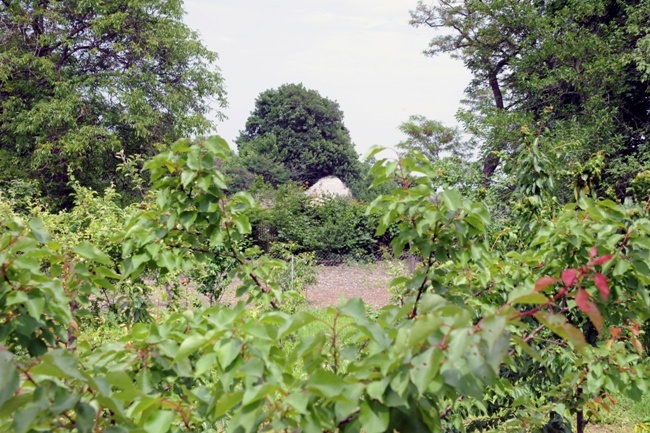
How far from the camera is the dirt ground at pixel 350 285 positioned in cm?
1071

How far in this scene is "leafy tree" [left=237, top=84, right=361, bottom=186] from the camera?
36.6 m

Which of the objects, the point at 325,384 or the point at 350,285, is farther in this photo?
the point at 350,285

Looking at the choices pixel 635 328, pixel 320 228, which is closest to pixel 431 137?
pixel 320 228

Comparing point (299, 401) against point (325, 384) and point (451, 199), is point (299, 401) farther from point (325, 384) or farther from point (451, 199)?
point (451, 199)

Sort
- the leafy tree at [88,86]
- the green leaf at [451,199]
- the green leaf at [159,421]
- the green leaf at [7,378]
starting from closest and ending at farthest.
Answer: the green leaf at [7,378] → the green leaf at [159,421] → the green leaf at [451,199] → the leafy tree at [88,86]

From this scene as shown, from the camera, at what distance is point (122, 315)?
4.02 meters

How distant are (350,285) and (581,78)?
7.09 metres

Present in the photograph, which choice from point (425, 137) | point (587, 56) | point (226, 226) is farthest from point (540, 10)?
point (226, 226)

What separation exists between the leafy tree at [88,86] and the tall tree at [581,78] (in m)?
Answer: 9.37

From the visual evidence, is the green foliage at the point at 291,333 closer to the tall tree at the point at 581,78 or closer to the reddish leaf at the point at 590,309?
the reddish leaf at the point at 590,309

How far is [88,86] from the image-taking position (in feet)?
52.0

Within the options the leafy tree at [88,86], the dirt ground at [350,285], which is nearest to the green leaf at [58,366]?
the dirt ground at [350,285]

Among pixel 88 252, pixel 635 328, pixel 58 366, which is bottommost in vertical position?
pixel 635 328

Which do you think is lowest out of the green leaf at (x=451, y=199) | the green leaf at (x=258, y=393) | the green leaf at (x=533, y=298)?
the green leaf at (x=258, y=393)
